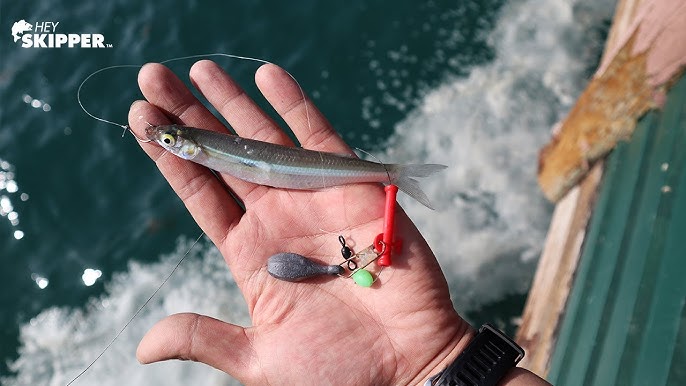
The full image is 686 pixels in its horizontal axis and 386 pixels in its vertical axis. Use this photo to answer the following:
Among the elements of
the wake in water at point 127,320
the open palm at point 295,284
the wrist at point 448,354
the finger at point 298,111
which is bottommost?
the wake in water at point 127,320

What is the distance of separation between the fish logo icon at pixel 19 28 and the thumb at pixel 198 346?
9090 millimetres

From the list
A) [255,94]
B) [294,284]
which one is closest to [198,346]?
[294,284]

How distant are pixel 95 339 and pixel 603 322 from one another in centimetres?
667

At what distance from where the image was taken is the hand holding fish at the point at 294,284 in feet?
13.7

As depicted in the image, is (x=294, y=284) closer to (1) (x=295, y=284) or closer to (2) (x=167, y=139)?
(1) (x=295, y=284)

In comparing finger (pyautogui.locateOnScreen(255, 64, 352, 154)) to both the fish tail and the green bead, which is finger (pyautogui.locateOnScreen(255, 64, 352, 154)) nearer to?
the fish tail

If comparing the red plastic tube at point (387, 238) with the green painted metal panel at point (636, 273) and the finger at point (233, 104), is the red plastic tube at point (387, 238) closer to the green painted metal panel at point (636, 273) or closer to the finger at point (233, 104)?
the finger at point (233, 104)

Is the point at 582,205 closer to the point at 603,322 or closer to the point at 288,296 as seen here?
the point at 603,322

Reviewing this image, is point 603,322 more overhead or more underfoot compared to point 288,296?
more underfoot

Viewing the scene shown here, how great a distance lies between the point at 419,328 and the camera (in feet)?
14.2

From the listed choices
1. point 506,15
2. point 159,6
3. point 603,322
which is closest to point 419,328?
point 603,322

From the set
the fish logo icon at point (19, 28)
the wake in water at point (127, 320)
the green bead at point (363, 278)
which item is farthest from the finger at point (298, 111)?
the fish logo icon at point (19, 28)

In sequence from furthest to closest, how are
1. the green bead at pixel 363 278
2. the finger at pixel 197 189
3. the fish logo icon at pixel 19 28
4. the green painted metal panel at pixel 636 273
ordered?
the fish logo icon at pixel 19 28 → the finger at pixel 197 189 → the green painted metal panel at pixel 636 273 → the green bead at pixel 363 278

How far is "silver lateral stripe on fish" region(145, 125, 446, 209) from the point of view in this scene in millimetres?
Answer: 5242
